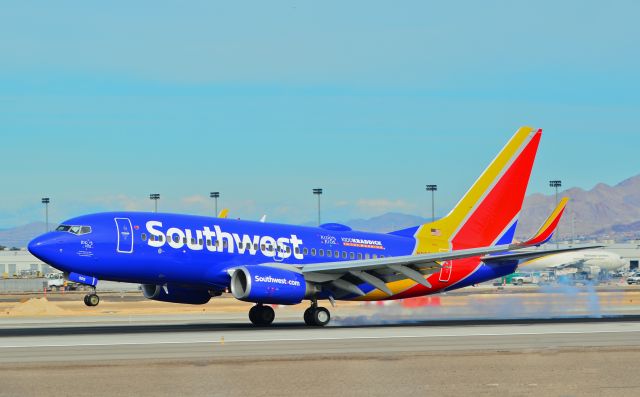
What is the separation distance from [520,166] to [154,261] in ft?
70.5

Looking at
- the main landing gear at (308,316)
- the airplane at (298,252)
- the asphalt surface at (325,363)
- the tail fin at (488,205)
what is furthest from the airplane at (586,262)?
the asphalt surface at (325,363)

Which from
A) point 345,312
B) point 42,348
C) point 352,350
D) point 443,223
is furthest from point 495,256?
point 42,348

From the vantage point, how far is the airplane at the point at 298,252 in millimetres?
41156

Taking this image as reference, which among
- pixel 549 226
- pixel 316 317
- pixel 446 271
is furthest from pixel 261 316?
pixel 549 226

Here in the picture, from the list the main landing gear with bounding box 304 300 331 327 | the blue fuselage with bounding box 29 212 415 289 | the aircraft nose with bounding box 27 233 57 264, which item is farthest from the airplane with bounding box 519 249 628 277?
the aircraft nose with bounding box 27 233 57 264

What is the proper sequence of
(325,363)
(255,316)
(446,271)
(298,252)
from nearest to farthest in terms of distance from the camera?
(325,363), (255,316), (298,252), (446,271)

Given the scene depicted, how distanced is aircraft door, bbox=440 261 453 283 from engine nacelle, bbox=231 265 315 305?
31.2ft

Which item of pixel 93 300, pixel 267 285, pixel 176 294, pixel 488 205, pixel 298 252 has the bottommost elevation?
pixel 176 294

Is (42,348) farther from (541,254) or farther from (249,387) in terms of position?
(541,254)

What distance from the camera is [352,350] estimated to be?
1133 inches

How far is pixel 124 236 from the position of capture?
41.4 meters

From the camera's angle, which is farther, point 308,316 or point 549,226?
point 549,226

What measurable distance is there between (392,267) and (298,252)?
4892mm

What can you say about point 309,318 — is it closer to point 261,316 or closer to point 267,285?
point 261,316
